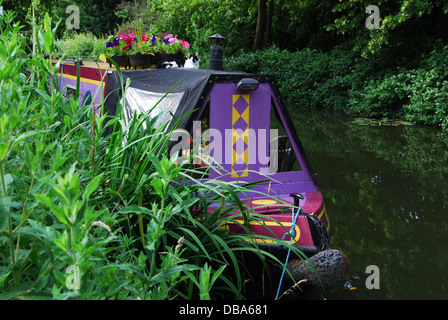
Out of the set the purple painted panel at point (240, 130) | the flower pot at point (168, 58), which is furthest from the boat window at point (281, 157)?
the flower pot at point (168, 58)

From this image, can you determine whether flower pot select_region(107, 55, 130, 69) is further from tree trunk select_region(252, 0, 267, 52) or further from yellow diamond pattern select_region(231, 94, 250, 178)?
tree trunk select_region(252, 0, 267, 52)

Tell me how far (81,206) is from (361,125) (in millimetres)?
10189

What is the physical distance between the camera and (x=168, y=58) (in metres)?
5.10

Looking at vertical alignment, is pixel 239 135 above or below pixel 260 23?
below

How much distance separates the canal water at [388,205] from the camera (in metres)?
3.70

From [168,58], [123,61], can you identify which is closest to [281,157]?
[168,58]

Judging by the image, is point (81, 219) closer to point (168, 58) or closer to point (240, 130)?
point (240, 130)

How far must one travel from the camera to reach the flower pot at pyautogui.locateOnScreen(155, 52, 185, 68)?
16.5ft

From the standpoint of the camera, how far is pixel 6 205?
1.30 m

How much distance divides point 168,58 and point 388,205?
299 cm

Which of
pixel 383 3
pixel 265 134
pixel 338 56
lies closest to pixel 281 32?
pixel 338 56

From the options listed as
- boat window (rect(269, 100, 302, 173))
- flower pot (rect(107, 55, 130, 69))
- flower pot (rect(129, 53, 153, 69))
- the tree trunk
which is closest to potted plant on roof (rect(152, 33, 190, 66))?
flower pot (rect(129, 53, 153, 69))

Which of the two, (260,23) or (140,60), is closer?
(140,60)
